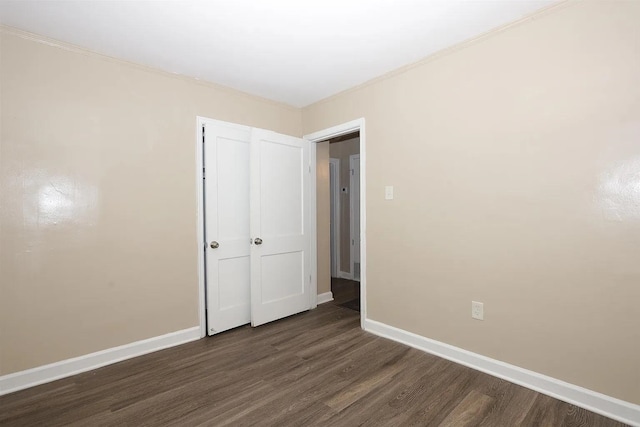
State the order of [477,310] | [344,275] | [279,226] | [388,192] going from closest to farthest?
1. [477,310]
2. [388,192]
3. [279,226]
4. [344,275]

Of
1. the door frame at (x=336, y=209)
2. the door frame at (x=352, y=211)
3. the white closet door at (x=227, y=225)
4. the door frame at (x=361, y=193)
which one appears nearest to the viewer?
the white closet door at (x=227, y=225)

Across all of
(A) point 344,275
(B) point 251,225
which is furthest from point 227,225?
(A) point 344,275

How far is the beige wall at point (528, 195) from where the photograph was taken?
176cm

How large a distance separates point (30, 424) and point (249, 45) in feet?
9.38

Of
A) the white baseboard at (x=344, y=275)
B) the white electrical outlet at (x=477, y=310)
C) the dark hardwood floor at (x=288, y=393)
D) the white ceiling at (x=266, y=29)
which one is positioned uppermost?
the white ceiling at (x=266, y=29)

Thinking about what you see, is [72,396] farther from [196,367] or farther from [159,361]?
[196,367]

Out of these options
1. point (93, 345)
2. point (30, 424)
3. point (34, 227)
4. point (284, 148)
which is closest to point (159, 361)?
point (93, 345)

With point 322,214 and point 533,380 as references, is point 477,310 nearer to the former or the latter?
point 533,380

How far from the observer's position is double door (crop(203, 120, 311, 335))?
9.93 feet

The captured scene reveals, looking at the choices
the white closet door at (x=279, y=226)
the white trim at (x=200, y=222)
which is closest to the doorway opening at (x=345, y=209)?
the white closet door at (x=279, y=226)

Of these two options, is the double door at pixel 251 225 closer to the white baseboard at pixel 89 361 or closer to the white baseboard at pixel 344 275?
the white baseboard at pixel 89 361

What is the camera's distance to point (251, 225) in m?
3.17

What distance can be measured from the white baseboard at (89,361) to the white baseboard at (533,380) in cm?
201

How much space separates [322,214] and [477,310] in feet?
7.07
